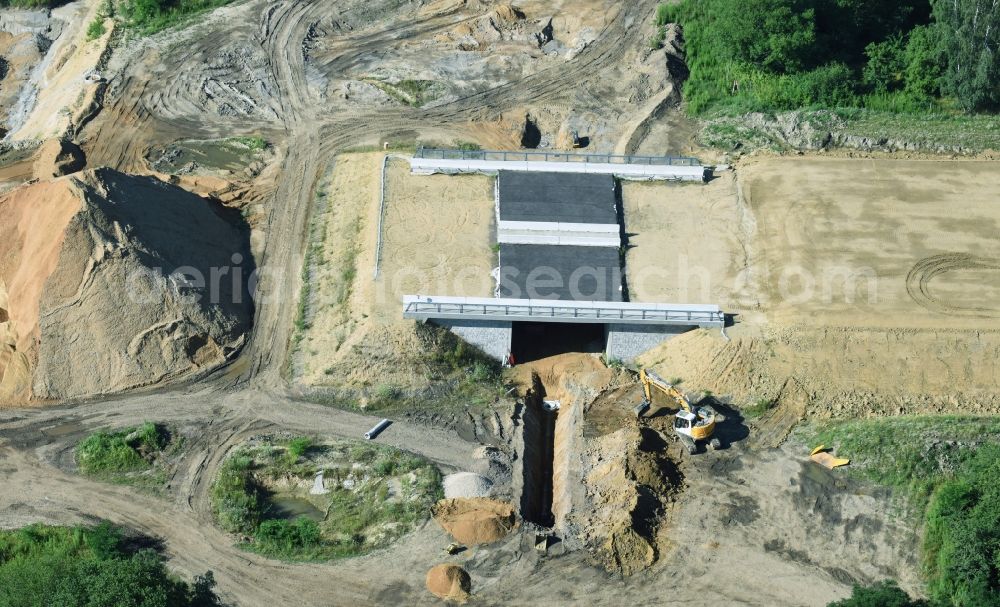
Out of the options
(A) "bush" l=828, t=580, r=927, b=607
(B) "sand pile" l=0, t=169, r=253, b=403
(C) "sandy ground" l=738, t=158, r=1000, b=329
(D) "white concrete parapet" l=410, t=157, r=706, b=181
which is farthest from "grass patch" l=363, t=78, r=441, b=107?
(A) "bush" l=828, t=580, r=927, b=607

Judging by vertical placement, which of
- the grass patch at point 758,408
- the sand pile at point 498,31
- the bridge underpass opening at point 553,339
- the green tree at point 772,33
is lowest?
the grass patch at point 758,408

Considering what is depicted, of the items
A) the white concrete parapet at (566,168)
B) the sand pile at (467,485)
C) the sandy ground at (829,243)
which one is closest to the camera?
the sand pile at (467,485)

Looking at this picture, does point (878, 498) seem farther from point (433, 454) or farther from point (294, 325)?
point (294, 325)

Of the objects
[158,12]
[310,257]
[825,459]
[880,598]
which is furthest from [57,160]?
[880,598]

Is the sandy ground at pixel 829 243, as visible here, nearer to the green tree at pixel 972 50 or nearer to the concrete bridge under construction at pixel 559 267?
the concrete bridge under construction at pixel 559 267

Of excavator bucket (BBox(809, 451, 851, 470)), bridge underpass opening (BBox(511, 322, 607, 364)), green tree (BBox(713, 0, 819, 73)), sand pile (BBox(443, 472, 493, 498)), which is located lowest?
sand pile (BBox(443, 472, 493, 498))

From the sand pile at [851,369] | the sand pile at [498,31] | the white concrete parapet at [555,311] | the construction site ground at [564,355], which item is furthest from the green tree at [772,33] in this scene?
the sand pile at [851,369]

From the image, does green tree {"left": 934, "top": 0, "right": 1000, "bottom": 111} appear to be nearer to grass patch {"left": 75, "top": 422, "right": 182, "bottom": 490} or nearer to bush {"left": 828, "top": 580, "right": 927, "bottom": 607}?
bush {"left": 828, "top": 580, "right": 927, "bottom": 607}
